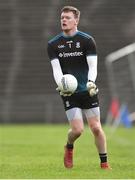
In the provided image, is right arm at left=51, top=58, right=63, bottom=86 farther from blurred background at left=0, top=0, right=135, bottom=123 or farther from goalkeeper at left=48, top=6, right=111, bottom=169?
blurred background at left=0, top=0, right=135, bottom=123

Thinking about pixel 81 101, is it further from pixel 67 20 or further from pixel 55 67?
pixel 67 20

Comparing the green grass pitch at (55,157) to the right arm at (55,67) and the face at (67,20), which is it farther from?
the face at (67,20)

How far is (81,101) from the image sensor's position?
10.6 meters

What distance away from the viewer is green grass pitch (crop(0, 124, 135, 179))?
32.6 ft

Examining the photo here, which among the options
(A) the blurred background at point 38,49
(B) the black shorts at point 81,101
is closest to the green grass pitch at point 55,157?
(B) the black shorts at point 81,101

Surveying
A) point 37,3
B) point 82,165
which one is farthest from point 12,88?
point 82,165

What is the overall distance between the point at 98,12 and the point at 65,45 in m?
18.5

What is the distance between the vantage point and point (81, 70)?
34.7 ft

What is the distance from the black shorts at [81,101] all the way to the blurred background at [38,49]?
17.2 metres

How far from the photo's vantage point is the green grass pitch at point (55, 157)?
32.6 ft

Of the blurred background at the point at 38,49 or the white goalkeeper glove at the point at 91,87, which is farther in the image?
the blurred background at the point at 38,49

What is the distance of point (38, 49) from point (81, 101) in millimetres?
17873

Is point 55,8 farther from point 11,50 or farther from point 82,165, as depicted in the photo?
point 82,165

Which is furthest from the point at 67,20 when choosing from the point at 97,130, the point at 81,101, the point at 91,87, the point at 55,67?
the point at 97,130
